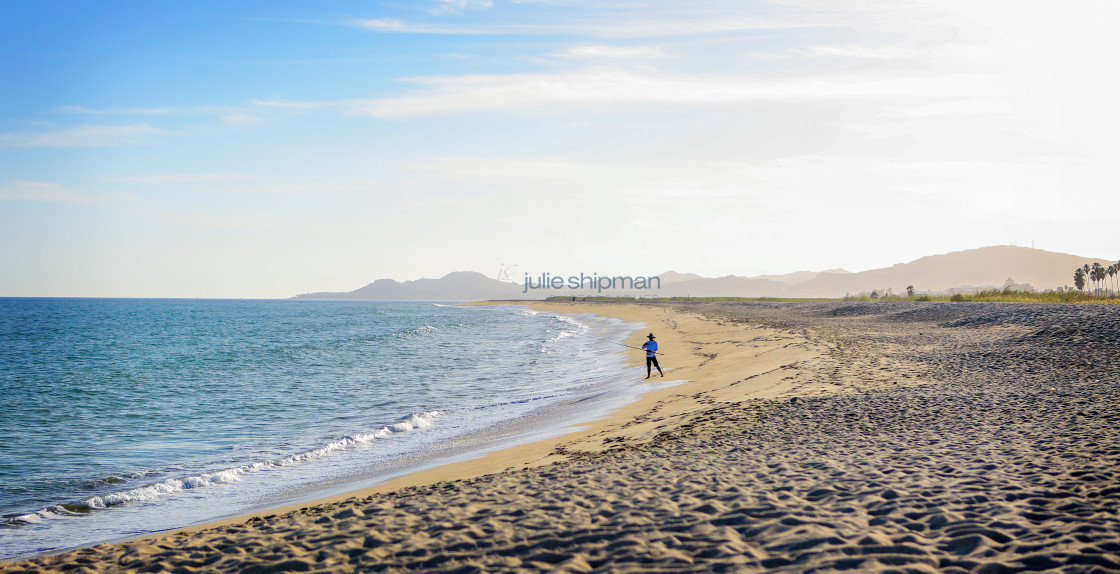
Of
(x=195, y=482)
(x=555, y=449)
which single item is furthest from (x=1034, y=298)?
(x=195, y=482)

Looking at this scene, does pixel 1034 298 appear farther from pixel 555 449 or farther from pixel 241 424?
pixel 241 424

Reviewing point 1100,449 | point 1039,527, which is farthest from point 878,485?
point 1100,449

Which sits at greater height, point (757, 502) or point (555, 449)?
point (757, 502)

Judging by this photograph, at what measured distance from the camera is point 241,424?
18453 mm

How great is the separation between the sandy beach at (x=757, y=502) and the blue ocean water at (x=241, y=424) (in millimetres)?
2318

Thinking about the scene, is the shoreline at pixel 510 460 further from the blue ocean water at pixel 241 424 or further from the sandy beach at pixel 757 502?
the blue ocean water at pixel 241 424

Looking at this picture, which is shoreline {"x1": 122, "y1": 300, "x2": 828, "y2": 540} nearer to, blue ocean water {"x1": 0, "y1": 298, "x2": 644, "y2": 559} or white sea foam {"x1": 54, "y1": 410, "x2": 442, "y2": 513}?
blue ocean water {"x1": 0, "y1": 298, "x2": 644, "y2": 559}

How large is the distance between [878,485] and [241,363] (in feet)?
117

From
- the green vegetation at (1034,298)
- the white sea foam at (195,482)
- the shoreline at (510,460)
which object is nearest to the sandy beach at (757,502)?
the shoreline at (510,460)

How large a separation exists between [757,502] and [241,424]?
16420 millimetres

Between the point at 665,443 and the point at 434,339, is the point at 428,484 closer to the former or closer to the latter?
the point at 665,443

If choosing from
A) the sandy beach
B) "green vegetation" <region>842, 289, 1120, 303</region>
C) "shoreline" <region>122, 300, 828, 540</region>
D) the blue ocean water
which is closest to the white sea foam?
the blue ocean water

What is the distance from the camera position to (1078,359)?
1794cm

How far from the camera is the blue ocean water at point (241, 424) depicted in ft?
36.0
